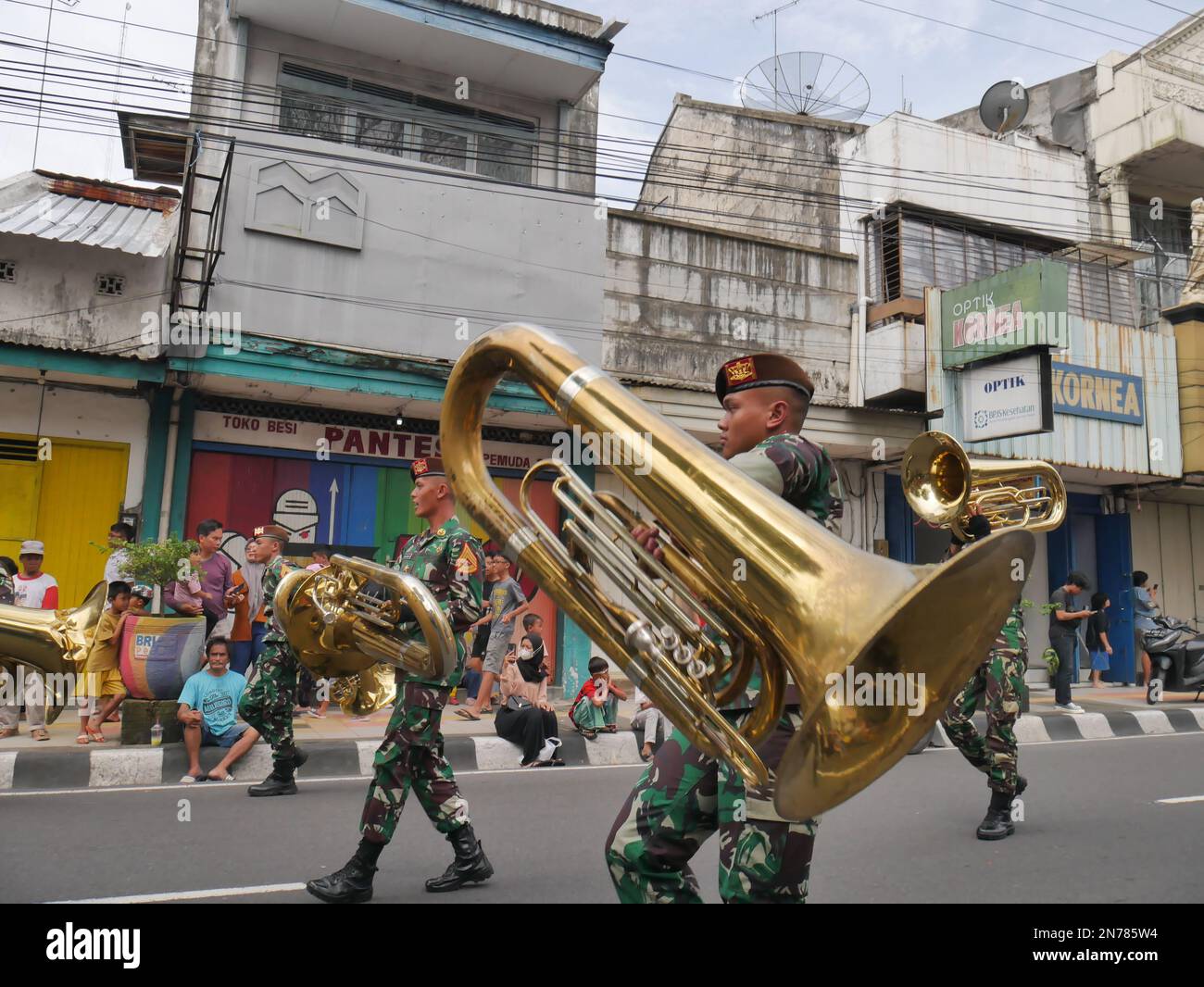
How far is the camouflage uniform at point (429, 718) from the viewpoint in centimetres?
345

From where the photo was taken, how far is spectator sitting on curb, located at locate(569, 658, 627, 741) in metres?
7.59

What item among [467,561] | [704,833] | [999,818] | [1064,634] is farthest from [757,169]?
[704,833]

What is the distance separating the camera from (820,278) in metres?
12.9

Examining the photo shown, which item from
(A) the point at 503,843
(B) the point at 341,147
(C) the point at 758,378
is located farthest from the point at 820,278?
(C) the point at 758,378

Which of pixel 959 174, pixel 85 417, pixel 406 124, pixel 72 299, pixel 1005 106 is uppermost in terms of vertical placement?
pixel 1005 106

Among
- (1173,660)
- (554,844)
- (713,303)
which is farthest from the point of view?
(713,303)

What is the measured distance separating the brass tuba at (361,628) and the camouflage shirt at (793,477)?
1.47 metres

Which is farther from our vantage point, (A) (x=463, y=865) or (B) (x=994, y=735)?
(B) (x=994, y=735)

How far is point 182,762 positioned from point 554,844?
10.4 feet

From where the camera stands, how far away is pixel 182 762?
→ 6250 mm

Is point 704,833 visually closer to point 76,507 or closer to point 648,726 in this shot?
point 648,726
